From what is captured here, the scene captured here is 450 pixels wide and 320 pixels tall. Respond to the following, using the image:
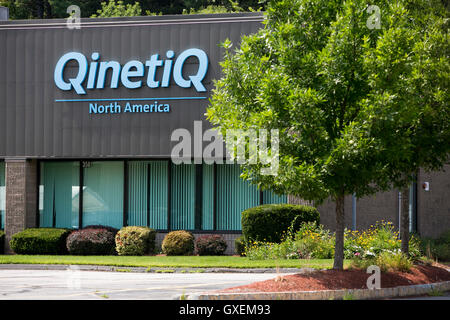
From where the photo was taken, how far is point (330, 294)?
12.7 m

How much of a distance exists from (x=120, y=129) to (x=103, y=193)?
283cm

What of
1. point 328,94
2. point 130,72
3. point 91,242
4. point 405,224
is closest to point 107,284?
point 328,94

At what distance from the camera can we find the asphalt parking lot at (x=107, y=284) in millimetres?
13171

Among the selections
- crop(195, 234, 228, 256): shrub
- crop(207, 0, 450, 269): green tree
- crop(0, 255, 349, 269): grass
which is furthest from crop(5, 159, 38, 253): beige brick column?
crop(207, 0, 450, 269): green tree

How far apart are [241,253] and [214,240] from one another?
110 cm

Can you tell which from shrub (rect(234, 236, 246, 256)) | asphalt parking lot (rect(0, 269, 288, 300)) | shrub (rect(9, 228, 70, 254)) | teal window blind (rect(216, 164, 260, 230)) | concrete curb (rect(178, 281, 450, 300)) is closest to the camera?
concrete curb (rect(178, 281, 450, 300))

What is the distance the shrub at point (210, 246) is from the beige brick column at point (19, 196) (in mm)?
6842

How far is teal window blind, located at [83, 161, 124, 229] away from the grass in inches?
128

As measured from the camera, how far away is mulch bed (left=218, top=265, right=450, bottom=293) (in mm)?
12766

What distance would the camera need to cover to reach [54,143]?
82.8ft

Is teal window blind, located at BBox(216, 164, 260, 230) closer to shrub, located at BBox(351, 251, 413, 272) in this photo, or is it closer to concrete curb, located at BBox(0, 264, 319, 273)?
concrete curb, located at BBox(0, 264, 319, 273)

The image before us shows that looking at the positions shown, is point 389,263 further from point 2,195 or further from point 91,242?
point 2,195

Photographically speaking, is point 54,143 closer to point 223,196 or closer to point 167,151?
point 167,151

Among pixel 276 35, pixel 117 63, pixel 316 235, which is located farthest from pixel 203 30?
pixel 276 35
